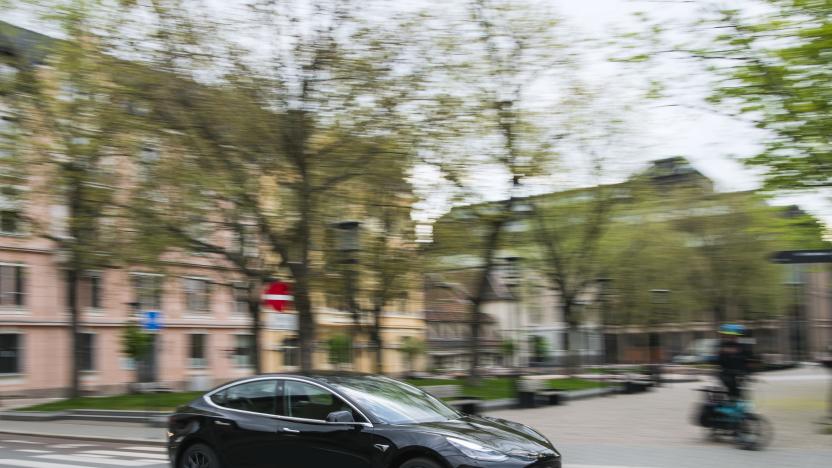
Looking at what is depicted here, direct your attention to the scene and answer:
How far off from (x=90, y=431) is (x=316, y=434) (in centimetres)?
1307

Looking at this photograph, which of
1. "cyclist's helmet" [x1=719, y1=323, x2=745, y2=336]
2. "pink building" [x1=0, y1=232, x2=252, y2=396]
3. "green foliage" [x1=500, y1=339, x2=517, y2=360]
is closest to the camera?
"cyclist's helmet" [x1=719, y1=323, x2=745, y2=336]

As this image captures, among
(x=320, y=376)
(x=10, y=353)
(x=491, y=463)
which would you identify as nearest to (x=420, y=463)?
(x=491, y=463)

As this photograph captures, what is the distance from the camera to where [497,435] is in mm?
8703

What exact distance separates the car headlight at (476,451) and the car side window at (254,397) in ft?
7.21

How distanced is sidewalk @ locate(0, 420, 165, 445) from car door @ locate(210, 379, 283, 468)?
737 centimetres

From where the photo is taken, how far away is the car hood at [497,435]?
8383 millimetres

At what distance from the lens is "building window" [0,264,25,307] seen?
39.0m

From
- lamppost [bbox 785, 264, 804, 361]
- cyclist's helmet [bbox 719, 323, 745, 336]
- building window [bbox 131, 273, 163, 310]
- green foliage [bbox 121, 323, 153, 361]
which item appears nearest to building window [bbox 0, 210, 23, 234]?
building window [bbox 131, 273, 163, 310]

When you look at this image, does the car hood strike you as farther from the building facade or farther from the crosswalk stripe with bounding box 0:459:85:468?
the building facade

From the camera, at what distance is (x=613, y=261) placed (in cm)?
3903

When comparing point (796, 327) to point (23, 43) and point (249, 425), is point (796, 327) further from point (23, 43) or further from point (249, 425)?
point (249, 425)

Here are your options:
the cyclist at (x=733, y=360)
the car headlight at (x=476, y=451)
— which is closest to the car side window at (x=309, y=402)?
the car headlight at (x=476, y=451)

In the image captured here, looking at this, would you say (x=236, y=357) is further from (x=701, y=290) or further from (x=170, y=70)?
(x=170, y=70)

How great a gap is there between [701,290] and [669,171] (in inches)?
618
